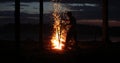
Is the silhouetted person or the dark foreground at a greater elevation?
the silhouetted person

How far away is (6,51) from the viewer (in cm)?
2403

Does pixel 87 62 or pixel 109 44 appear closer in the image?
pixel 87 62

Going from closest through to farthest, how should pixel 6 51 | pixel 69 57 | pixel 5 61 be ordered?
1. pixel 5 61
2. pixel 69 57
3. pixel 6 51

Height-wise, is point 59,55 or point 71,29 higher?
point 71,29

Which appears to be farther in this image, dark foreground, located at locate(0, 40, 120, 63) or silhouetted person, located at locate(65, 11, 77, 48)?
silhouetted person, located at locate(65, 11, 77, 48)

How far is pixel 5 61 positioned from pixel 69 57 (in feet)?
10.4

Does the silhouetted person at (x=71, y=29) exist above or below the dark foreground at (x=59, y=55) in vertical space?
above

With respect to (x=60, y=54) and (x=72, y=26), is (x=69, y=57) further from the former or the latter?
(x=72, y=26)

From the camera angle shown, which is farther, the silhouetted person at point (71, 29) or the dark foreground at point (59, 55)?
the silhouetted person at point (71, 29)

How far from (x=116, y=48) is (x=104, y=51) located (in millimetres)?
1853

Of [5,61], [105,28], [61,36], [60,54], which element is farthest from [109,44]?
[5,61]

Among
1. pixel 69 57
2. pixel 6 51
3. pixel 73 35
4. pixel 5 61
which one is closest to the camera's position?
pixel 5 61

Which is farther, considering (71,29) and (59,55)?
(71,29)

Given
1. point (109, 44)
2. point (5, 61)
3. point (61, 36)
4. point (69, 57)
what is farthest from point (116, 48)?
point (5, 61)
